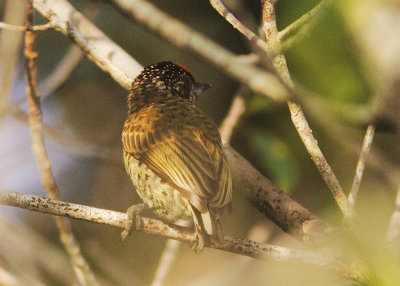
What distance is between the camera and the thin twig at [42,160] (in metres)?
3.00


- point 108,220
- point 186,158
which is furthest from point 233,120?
point 108,220

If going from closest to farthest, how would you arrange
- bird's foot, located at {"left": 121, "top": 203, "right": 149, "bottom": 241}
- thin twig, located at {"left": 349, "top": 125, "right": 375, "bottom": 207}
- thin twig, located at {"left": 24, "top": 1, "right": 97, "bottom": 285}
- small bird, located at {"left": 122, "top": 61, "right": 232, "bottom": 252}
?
1. thin twig, located at {"left": 349, "top": 125, "right": 375, "bottom": 207}
2. bird's foot, located at {"left": 121, "top": 203, "right": 149, "bottom": 241}
3. small bird, located at {"left": 122, "top": 61, "right": 232, "bottom": 252}
4. thin twig, located at {"left": 24, "top": 1, "right": 97, "bottom": 285}

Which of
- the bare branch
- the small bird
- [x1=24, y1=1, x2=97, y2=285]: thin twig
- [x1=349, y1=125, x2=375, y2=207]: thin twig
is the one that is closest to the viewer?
[x1=349, y1=125, x2=375, y2=207]: thin twig

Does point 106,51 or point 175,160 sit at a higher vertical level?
point 106,51

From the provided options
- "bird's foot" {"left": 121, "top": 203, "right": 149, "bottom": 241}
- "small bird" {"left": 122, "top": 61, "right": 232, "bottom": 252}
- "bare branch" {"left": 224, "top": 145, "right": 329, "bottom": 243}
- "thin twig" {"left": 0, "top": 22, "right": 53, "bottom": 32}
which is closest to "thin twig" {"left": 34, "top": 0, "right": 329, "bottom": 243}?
"bare branch" {"left": 224, "top": 145, "right": 329, "bottom": 243}

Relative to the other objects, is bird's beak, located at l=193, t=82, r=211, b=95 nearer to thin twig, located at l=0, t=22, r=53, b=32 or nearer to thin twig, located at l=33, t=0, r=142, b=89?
thin twig, located at l=33, t=0, r=142, b=89

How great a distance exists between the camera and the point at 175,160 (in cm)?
286

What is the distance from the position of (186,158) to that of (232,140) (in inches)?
76.0

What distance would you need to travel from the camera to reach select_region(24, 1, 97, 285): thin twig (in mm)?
2998

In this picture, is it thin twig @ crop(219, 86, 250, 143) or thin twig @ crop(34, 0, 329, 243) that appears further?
thin twig @ crop(219, 86, 250, 143)

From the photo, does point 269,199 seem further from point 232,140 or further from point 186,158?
point 232,140

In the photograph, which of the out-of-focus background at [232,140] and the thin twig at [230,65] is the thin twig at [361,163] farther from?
the thin twig at [230,65]

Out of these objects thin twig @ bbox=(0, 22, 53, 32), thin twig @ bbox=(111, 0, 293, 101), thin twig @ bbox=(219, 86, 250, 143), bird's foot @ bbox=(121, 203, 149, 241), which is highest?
thin twig @ bbox=(219, 86, 250, 143)

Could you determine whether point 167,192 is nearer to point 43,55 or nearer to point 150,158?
point 150,158
